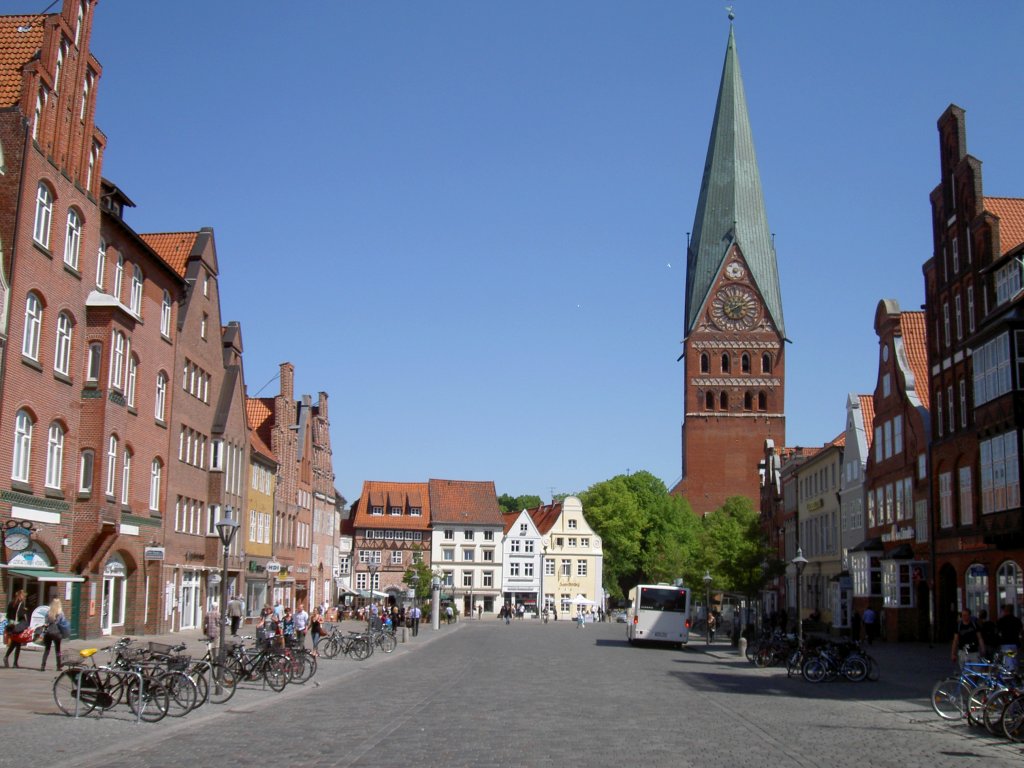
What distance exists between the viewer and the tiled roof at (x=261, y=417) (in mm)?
71250

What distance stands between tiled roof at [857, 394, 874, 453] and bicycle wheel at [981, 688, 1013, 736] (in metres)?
43.5

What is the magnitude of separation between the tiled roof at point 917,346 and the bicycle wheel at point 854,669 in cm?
2502

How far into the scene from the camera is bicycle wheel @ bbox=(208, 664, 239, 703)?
21.6 meters

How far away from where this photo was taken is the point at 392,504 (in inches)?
4508

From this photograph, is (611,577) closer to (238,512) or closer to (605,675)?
(238,512)

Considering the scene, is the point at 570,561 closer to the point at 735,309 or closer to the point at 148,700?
the point at 735,309

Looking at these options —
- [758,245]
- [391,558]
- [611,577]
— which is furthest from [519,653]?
[758,245]

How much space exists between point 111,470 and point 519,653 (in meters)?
15.2

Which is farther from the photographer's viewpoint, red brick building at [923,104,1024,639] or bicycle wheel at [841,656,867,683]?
red brick building at [923,104,1024,639]

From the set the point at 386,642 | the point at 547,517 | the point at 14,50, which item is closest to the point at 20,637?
the point at 14,50

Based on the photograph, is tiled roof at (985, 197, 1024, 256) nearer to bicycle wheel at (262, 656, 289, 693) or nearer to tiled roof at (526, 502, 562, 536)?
bicycle wheel at (262, 656, 289, 693)

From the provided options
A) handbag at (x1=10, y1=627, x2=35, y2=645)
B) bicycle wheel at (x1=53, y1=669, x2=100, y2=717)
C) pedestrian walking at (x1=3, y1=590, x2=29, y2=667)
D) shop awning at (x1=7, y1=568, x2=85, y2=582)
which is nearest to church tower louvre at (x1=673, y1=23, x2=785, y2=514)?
shop awning at (x1=7, y1=568, x2=85, y2=582)

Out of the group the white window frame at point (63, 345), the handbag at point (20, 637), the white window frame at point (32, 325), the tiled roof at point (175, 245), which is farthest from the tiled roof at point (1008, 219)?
the handbag at point (20, 637)

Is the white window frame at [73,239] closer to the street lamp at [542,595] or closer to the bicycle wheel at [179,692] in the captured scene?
the bicycle wheel at [179,692]
